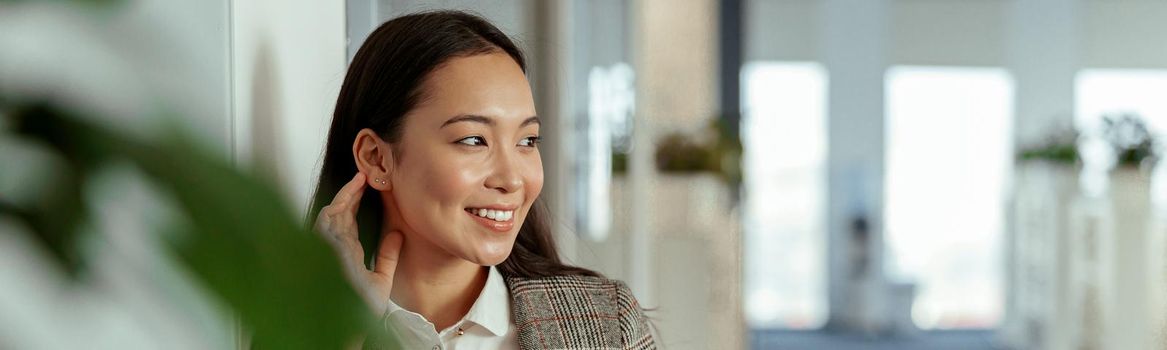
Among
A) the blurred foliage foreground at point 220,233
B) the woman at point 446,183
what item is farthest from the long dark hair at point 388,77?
the blurred foliage foreground at point 220,233

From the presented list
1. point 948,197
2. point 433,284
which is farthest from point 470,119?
point 948,197

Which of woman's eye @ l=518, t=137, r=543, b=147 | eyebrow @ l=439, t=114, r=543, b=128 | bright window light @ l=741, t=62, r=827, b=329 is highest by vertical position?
eyebrow @ l=439, t=114, r=543, b=128

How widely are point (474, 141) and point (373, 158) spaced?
7 centimetres

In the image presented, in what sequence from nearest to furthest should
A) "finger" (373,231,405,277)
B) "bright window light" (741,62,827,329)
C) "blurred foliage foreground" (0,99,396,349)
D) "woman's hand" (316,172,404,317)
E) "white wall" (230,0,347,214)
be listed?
"blurred foliage foreground" (0,99,396,349)
"white wall" (230,0,347,214)
"woman's hand" (316,172,404,317)
"finger" (373,231,405,277)
"bright window light" (741,62,827,329)

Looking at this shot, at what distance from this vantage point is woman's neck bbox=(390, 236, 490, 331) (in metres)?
0.82

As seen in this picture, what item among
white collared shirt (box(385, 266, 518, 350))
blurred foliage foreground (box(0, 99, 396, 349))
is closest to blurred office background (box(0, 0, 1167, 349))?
blurred foliage foreground (box(0, 99, 396, 349))

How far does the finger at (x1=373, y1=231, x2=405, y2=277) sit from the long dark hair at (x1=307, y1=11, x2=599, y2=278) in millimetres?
11

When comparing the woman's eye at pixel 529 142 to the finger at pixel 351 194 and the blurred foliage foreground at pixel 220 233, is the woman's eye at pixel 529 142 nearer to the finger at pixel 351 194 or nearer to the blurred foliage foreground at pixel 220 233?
the finger at pixel 351 194

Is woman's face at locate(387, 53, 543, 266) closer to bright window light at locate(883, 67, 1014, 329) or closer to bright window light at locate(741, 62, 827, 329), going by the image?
bright window light at locate(741, 62, 827, 329)

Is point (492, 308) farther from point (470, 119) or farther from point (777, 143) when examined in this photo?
point (777, 143)

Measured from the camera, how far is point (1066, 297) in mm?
5578

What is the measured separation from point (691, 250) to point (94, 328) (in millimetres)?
3833

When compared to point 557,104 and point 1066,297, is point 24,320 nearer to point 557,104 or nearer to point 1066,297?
point 557,104

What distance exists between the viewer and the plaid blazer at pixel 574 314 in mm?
821
